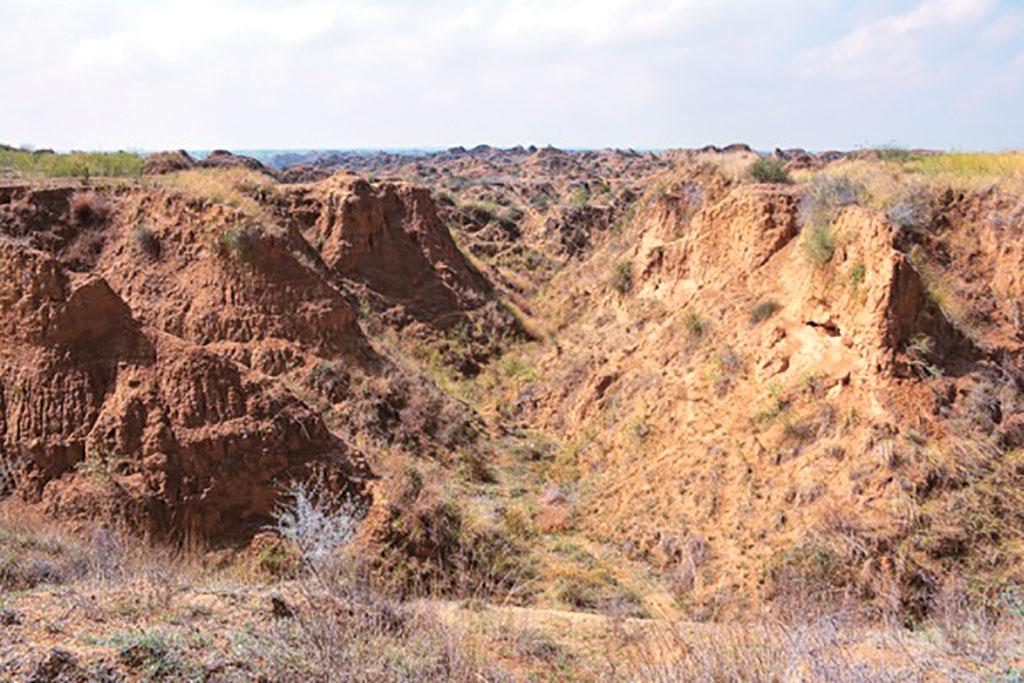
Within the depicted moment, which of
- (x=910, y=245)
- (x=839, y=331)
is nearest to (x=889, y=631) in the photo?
(x=839, y=331)

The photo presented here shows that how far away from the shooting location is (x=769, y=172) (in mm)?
17188

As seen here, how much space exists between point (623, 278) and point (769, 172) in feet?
15.4

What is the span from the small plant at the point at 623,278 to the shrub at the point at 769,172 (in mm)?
4046

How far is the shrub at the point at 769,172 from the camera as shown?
17.0 m

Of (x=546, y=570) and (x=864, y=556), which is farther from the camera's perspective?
(x=546, y=570)

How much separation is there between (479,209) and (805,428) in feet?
85.4

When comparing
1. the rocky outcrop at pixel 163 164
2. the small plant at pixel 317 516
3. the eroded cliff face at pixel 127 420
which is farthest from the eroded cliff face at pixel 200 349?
the rocky outcrop at pixel 163 164

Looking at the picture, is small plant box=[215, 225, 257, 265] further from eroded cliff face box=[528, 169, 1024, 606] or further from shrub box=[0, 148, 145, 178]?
eroded cliff face box=[528, 169, 1024, 606]

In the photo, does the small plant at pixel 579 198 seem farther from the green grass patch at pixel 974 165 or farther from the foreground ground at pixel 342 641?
the foreground ground at pixel 342 641

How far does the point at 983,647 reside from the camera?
4.50 metres

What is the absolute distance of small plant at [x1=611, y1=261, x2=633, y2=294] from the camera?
780 inches

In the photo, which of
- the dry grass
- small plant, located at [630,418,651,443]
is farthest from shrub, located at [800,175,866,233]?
the dry grass

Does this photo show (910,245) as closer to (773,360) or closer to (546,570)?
(773,360)

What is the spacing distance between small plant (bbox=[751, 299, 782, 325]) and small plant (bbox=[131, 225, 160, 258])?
1207cm
